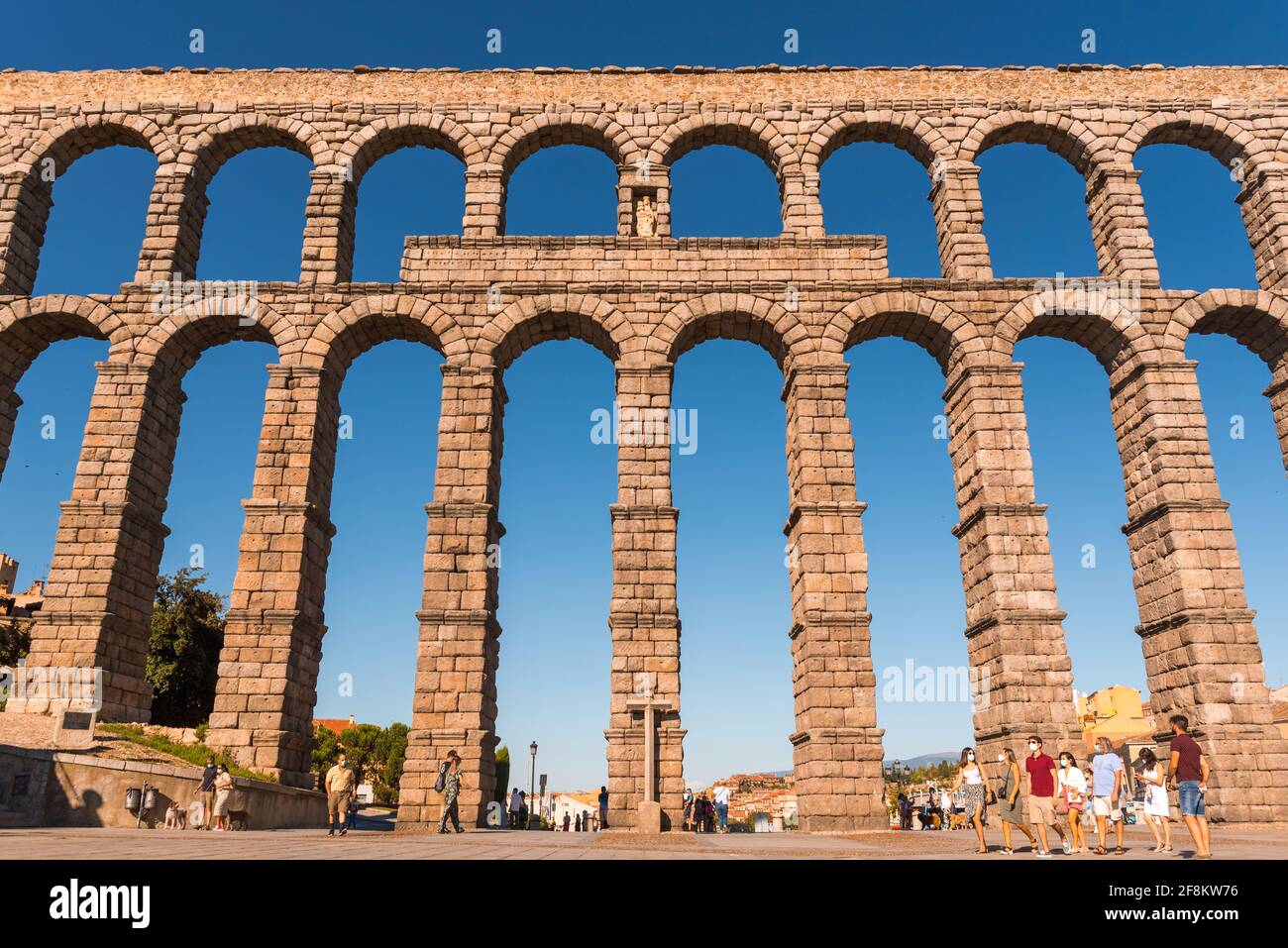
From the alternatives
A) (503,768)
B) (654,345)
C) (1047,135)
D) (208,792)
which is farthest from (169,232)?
(503,768)

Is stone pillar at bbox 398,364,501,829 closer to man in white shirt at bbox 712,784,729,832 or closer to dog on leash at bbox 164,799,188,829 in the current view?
dog on leash at bbox 164,799,188,829

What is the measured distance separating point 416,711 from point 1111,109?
75.0 ft

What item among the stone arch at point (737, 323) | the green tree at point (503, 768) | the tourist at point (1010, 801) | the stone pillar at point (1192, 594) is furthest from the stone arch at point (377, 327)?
the green tree at point (503, 768)

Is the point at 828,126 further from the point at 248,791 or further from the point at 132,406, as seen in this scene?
the point at 248,791

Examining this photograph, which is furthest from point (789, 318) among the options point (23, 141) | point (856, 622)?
point (23, 141)

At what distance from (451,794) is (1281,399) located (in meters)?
21.0

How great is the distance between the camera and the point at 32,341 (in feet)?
72.2

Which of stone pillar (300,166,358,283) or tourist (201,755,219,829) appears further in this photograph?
stone pillar (300,166,358,283)

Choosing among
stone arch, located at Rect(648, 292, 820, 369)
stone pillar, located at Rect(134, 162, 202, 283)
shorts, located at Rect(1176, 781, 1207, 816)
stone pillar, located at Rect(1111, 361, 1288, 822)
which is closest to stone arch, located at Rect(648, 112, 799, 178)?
stone arch, located at Rect(648, 292, 820, 369)

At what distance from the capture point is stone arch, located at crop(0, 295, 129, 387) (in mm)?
21156

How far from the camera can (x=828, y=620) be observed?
17703 mm

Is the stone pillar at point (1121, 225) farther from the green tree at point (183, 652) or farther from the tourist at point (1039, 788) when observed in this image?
the green tree at point (183, 652)

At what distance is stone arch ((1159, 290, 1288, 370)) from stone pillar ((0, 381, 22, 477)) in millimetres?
28175

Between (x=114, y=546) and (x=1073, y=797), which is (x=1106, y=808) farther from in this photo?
(x=114, y=546)
